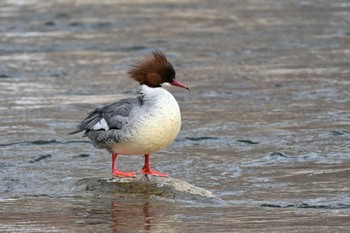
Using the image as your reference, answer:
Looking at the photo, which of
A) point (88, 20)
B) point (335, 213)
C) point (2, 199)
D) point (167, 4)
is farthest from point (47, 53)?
point (335, 213)

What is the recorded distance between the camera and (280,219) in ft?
28.2

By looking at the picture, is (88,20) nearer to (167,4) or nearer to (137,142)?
(167,4)

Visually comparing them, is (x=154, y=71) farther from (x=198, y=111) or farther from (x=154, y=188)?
(x=198, y=111)

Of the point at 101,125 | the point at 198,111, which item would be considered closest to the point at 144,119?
the point at 101,125

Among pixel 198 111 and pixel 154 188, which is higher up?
pixel 154 188

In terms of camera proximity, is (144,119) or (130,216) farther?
(144,119)

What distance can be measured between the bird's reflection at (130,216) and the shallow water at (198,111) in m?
0.02

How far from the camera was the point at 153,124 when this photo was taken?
9.41 metres

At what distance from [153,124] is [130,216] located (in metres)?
0.99

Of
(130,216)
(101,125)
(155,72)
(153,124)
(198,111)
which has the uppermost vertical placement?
(155,72)

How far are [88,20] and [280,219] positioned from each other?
1650 centimetres

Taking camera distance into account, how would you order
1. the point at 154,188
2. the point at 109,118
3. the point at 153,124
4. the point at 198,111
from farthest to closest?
1. the point at 198,111
2. the point at 109,118
3. the point at 154,188
4. the point at 153,124

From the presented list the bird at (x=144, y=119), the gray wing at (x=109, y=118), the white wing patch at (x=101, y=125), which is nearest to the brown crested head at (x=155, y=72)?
the bird at (x=144, y=119)

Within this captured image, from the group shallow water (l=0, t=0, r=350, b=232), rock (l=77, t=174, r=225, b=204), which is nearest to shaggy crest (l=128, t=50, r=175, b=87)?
rock (l=77, t=174, r=225, b=204)
